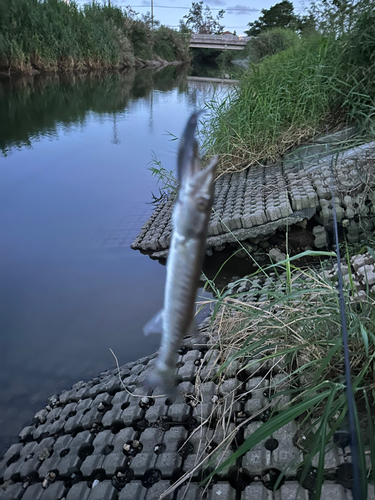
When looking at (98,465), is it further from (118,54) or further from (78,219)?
(118,54)

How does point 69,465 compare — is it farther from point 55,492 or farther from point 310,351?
point 310,351

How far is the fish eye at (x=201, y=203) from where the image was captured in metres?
0.33

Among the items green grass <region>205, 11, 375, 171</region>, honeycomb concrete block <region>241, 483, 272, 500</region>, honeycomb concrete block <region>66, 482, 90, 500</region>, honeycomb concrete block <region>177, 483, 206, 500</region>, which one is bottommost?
honeycomb concrete block <region>66, 482, 90, 500</region>

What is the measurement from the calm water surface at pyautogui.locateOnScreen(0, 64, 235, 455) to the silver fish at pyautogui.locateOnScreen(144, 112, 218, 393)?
0.02 metres

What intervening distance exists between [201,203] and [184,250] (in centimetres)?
4

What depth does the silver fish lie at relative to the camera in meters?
0.32

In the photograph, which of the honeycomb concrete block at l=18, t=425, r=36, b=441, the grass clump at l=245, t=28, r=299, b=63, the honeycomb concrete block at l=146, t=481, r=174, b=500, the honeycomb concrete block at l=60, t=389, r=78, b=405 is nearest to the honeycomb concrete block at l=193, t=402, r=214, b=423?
the honeycomb concrete block at l=146, t=481, r=174, b=500

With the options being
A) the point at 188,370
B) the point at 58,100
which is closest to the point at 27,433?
the point at 188,370

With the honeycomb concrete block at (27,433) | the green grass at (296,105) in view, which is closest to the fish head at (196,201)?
the honeycomb concrete block at (27,433)

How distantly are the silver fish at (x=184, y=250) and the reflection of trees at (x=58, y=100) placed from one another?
868 centimetres

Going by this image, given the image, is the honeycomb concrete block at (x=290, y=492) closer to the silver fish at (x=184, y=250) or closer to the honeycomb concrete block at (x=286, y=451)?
the honeycomb concrete block at (x=286, y=451)

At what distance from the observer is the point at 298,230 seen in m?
4.55

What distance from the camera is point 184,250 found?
0.36 meters

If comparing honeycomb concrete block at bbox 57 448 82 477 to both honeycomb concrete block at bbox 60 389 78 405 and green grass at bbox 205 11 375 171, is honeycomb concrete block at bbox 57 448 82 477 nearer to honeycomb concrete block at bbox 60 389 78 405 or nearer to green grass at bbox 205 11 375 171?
honeycomb concrete block at bbox 60 389 78 405
